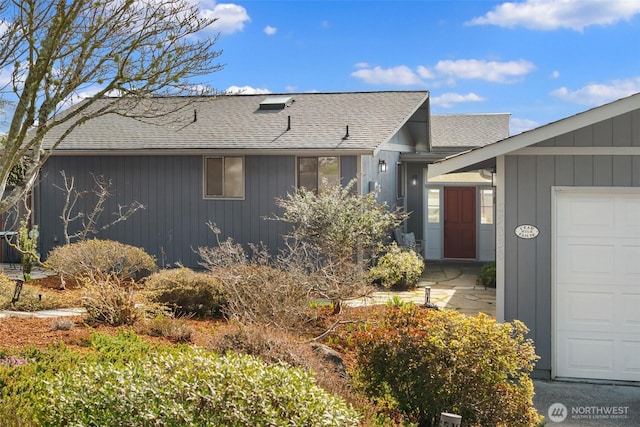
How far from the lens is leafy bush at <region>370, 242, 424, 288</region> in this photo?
46.3 ft

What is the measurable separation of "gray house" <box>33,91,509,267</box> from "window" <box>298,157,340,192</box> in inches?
0.9

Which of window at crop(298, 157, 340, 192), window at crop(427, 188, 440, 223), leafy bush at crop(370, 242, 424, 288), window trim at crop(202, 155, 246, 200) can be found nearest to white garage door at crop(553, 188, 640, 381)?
leafy bush at crop(370, 242, 424, 288)

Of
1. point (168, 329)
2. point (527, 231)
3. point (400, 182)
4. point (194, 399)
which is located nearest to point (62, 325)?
point (168, 329)

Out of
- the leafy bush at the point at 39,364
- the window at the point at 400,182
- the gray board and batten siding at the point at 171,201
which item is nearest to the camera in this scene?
the leafy bush at the point at 39,364

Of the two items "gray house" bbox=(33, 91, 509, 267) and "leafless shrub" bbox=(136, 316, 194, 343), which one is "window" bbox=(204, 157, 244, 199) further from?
"leafless shrub" bbox=(136, 316, 194, 343)

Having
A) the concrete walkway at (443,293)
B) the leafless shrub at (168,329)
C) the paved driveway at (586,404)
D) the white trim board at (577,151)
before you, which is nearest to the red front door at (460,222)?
the concrete walkway at (443,293)

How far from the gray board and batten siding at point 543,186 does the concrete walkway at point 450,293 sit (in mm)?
2136

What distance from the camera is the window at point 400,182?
1850 centimetres

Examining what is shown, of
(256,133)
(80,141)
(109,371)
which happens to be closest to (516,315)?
(109,371)

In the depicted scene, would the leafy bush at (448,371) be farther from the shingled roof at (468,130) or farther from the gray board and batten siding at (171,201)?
the shingled roof at (468,130)

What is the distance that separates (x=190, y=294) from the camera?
9766mm

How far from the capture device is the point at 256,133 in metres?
16.2

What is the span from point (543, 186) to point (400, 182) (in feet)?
34.3

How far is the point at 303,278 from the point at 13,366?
351 centimetres
